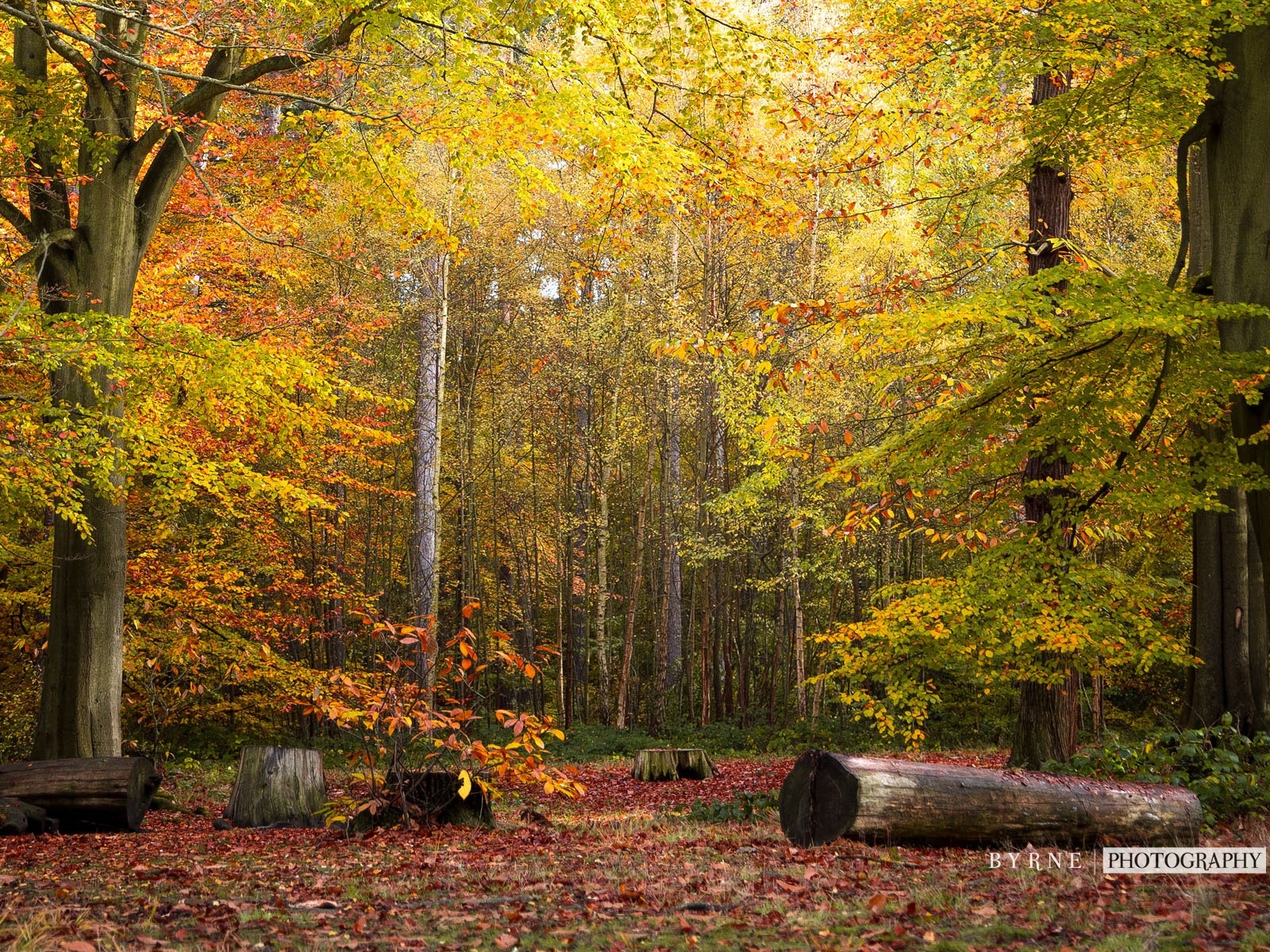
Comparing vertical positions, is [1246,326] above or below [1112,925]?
above

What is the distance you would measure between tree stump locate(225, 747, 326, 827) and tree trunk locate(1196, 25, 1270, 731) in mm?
7729

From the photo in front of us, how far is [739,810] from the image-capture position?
866 centimetres

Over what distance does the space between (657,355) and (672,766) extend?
17.9 feet

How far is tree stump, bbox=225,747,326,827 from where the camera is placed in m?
8.71

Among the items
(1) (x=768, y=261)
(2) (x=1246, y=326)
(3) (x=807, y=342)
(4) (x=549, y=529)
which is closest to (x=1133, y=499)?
(2) (x=1246, y=326)

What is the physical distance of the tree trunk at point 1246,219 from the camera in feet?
23.9

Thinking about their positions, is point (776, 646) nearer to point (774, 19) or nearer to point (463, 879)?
point (774, 19)

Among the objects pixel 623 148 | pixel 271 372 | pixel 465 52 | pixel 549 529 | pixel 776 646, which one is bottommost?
pixel 776 646

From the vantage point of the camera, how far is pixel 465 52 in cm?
725

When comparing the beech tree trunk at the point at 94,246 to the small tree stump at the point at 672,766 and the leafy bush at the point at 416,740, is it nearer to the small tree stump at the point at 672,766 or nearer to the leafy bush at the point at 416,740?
the leafy bush at the point at 416,740

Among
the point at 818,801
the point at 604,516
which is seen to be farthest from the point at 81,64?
the point at 604,516

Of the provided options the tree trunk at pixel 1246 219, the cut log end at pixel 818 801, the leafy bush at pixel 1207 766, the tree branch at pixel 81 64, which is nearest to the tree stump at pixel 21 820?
the cut log end at pixel 818 801

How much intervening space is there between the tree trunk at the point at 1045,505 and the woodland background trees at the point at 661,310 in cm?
7

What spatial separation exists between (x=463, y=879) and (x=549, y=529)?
18.2m
